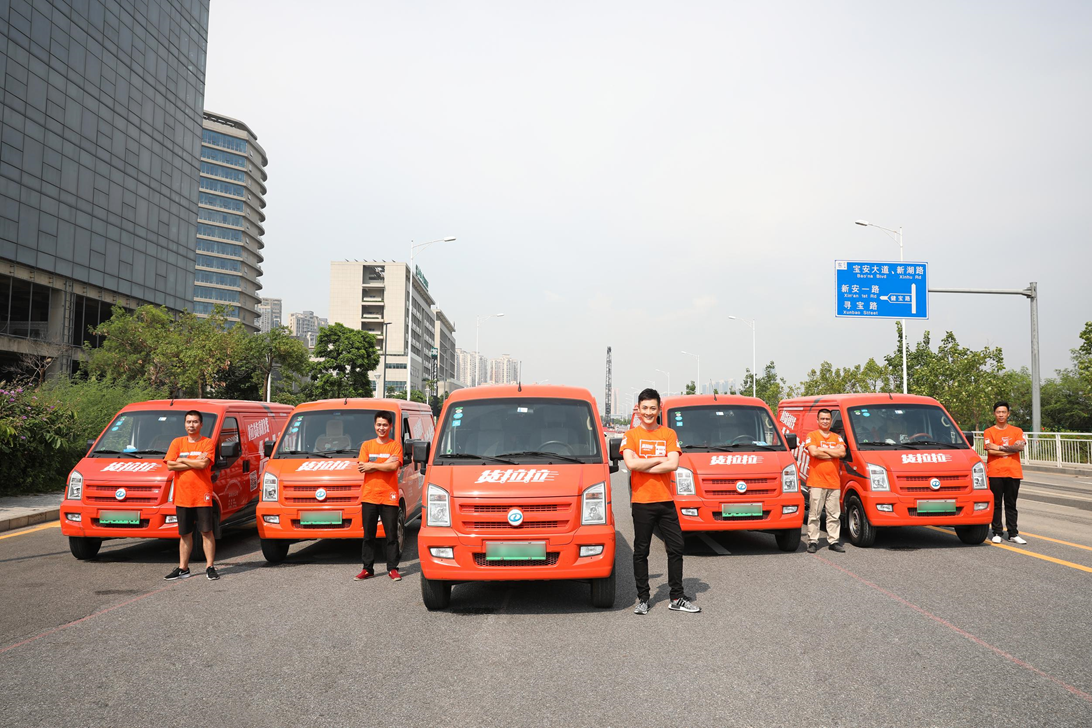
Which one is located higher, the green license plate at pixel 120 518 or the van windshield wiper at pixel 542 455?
the van windshield wiper at pixel 542 455

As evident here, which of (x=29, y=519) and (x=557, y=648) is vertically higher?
(x=557, y=648)

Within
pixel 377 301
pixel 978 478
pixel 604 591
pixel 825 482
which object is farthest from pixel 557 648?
pixel 377 301

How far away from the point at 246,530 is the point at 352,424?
13.0ft

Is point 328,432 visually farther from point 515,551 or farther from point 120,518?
point 515,551

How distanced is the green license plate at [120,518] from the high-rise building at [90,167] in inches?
1480

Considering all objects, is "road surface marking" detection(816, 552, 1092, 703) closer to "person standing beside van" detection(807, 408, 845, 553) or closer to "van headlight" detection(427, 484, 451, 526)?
"person standing beside van" detection(807, 408, 845, 553)

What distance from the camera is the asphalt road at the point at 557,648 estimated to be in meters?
4.18

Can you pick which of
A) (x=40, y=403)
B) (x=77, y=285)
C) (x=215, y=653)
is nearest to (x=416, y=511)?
(x=215, y=653)

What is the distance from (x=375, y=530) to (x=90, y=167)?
1855 inches

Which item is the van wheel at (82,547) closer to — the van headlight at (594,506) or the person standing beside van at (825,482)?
the van headlight at (594,506)

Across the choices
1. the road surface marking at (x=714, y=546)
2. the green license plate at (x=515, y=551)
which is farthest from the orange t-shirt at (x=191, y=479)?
the road surface marking at (x=714, y=546)

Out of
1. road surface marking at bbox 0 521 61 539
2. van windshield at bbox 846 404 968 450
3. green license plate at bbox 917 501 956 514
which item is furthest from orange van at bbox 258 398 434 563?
green license plate at bbox 917 501 956 514

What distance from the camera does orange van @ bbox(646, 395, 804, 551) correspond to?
8.96 m

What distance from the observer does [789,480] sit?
9.11 metres
